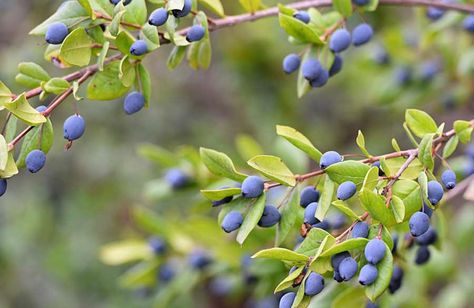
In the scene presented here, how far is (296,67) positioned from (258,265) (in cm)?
45

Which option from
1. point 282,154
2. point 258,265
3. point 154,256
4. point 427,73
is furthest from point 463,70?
point 154,256

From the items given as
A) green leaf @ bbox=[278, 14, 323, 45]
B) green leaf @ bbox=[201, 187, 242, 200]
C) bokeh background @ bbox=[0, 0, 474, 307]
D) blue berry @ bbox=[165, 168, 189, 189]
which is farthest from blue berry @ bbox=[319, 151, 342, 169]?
bokeh background @ bbox=[0, 0, 474, 307]

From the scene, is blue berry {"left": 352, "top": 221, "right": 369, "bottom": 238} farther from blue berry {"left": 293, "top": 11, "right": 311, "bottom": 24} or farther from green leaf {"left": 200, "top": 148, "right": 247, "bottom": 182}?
blue berry {"left": 293, "top": 11, "right": 311, "bottom": 24}

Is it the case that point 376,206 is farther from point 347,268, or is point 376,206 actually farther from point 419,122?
point 419,122

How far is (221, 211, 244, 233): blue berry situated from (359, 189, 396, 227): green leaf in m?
0.18

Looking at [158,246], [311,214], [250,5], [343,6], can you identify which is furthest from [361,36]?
[158,246]

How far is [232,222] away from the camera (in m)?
1.09

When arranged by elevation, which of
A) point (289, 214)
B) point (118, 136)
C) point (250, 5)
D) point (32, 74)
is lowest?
point (118, 136)

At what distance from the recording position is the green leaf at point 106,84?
1.17 m

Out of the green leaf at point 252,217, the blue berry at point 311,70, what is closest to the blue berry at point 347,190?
the green leaf at point 252,217

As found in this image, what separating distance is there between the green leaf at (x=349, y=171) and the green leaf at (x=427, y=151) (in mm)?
75

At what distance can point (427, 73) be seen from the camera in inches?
78.5

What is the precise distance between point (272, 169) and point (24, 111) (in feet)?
1.10

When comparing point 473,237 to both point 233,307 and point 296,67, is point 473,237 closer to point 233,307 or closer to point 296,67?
point 296,67
